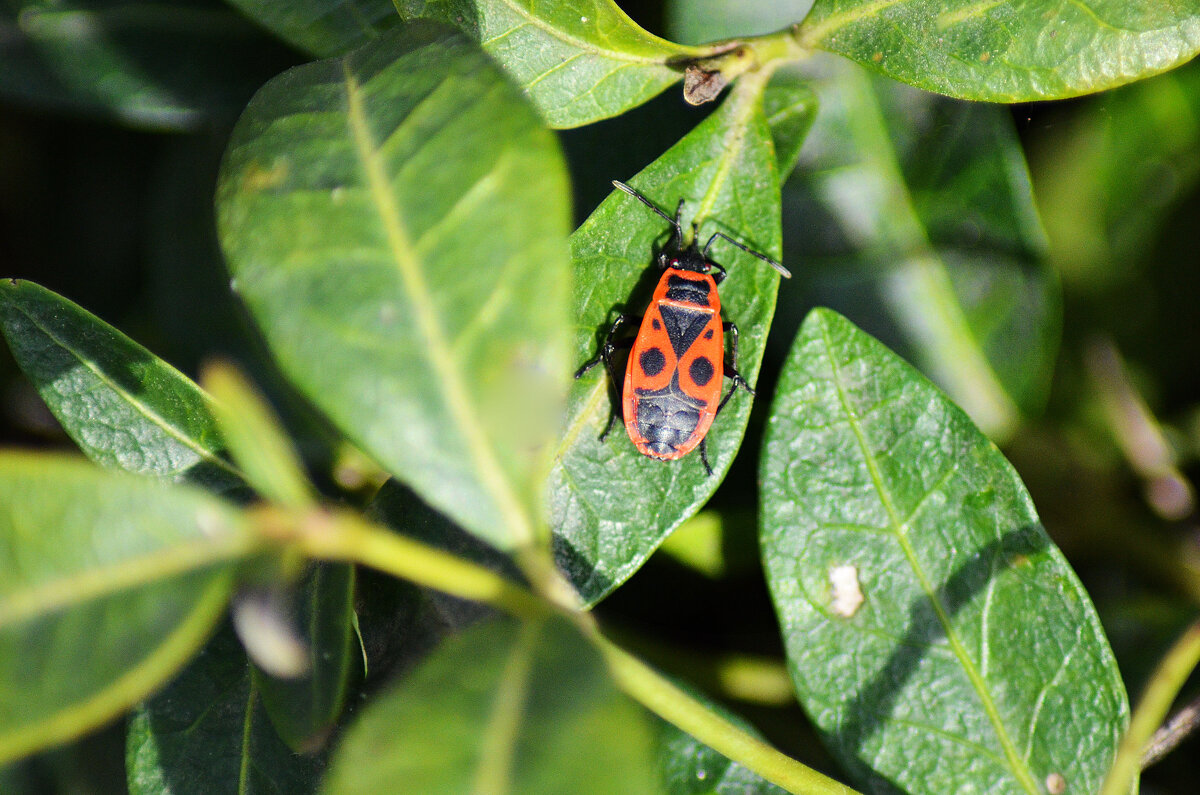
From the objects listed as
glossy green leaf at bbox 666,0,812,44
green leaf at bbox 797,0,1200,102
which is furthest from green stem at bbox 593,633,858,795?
glossy green leaf at bbox 666,0,812,44

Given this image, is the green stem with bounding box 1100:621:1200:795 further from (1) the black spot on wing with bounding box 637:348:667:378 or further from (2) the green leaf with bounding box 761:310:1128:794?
(1) the black spot on wing with bounding box 637:348:667:378

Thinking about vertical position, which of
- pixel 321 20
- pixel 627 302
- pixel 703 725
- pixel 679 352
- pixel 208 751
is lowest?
pixel 208 751

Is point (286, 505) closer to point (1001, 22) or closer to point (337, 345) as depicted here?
point (337, 345)

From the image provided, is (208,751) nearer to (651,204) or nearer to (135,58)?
(651,204)

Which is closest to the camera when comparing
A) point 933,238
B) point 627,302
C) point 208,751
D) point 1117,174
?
point 208,751

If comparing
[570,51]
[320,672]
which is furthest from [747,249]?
[320,672]

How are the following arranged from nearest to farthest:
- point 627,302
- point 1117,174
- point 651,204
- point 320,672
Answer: point 320,672 → point 651,204 → point 627,302 → point 1117,174

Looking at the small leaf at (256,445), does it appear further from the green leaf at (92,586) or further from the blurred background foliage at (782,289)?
the blurred background foliage at (782,289)

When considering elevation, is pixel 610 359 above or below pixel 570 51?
below
